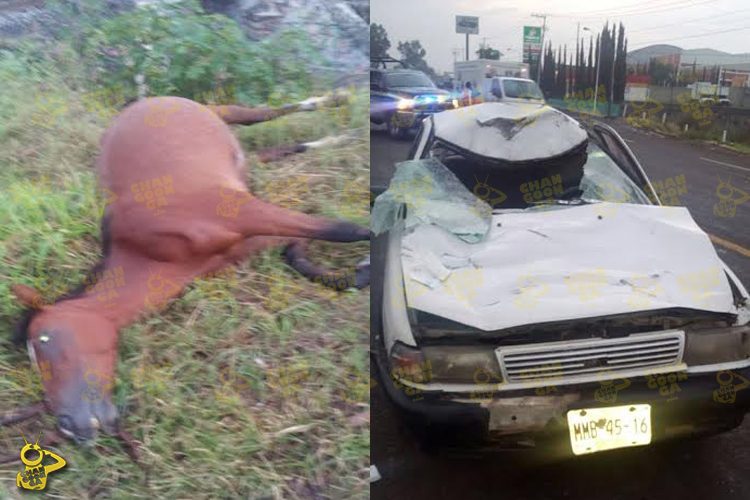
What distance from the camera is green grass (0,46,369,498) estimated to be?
1.37m

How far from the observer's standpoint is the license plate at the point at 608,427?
1883 mm

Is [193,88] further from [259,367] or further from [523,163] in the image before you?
[523,163]

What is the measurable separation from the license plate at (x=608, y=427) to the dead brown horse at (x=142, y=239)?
1.08 m

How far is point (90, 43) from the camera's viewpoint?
1396mm

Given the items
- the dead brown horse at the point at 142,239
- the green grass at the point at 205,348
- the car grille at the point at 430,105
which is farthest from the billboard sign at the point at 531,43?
the dead brown horse at the point at 142,239

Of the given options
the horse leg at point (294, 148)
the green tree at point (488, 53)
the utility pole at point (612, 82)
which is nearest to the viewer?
the horse leg at point (294, 148)

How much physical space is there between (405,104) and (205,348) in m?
1.01

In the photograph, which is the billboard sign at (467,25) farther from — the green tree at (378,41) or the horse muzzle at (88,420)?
the horse muzzle at (88,420)

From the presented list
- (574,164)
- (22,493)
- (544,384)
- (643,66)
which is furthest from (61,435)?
(643,66)
